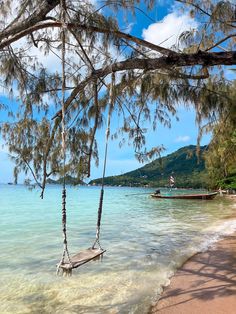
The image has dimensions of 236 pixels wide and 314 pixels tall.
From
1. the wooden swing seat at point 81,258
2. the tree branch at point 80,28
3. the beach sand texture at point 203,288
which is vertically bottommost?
the beach sand texture at point 203,288

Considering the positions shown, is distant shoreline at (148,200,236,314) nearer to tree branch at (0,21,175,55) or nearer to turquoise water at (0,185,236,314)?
turquoise water at (0,185,236,314)

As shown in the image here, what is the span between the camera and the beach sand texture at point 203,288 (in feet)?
10.6

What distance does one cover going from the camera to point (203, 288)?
12.6ft

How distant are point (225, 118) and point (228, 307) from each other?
2.52 metres

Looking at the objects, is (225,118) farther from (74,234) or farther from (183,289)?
(74,234)

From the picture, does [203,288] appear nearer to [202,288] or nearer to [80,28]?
[202,288]

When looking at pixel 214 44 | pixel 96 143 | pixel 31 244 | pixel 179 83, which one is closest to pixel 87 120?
pixel 96 143

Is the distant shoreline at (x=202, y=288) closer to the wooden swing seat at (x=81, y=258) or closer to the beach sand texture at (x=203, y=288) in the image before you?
the beach sand texture at (x=203, y=288)

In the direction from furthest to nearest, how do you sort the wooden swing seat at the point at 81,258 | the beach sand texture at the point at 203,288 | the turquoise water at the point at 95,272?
the turquoise water at the point at 95,272 → the beach sand texture at the point at 203,288 → the wooden swing seat at the point at 81,258

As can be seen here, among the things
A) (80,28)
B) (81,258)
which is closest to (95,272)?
(81,258)

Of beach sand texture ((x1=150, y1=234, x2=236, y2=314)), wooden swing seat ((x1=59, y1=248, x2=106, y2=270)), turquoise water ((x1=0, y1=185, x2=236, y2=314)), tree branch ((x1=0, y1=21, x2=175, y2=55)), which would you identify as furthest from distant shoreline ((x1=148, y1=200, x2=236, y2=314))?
tree branch ((x1=0, y1=21, x2=175, y2=55))

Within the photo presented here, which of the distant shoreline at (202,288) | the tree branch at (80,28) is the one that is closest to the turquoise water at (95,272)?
the distant shoreline at (202,288)

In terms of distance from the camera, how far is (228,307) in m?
3.18

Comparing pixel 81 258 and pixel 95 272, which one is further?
pixel 95 272
